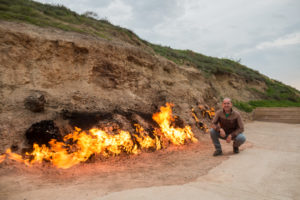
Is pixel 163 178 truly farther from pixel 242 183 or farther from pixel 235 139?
pixel 235 139

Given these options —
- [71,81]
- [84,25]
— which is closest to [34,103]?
[71,81]

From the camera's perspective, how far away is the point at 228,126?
4.92 metres

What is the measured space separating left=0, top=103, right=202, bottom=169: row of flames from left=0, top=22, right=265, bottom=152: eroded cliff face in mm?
383

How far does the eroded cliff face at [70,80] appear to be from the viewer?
4.54 m

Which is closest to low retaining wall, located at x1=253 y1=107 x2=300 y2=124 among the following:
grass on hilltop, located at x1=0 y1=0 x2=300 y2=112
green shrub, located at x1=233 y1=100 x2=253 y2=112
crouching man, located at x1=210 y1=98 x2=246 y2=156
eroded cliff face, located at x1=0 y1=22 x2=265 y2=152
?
green shrub, located at x1=233 y1=100 x2=253 y2=112

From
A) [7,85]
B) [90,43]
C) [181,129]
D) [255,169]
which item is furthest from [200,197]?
[90,43]

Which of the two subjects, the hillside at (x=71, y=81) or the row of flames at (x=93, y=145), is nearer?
the row of flames at (x=93, y=145)

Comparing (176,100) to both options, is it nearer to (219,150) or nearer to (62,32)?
(219,150)

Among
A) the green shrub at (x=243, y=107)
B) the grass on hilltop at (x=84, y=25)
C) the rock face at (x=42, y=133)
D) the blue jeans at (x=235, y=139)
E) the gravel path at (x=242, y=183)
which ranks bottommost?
the gravel path at (x=242, y=183)

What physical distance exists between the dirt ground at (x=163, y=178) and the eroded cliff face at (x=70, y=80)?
1.12 metres

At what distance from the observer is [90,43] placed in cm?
648

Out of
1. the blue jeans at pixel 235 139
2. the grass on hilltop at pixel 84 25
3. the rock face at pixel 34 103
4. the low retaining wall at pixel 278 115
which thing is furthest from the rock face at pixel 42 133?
the low retaining wall at pixel 278 115

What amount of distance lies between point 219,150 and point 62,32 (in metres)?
5.97

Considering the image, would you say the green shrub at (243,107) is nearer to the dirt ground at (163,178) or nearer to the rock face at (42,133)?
the dirt ground at (163,178)
